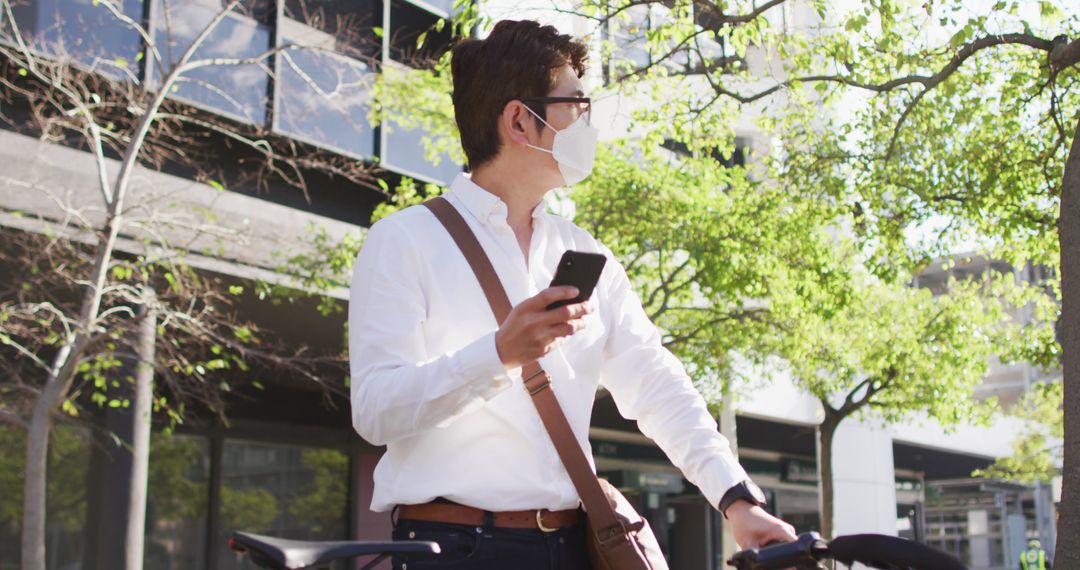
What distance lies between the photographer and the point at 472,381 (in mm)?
2164

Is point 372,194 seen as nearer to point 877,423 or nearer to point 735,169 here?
point 735,169

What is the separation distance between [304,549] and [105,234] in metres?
7.71

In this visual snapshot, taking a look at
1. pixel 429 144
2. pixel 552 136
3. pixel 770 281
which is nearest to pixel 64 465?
pixel 429 144

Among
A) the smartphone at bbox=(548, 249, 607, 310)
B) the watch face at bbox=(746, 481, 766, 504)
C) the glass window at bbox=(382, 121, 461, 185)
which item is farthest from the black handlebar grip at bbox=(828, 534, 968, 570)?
the glass window at bbox=(382, 121, 461, 185)

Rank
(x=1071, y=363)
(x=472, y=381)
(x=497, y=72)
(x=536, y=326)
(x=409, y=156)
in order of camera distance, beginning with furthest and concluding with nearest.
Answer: (x=409, y=156) < (x=1071, y=363) < (x=497, y=72) < (x=472, y=381) < (x=536, y=326)

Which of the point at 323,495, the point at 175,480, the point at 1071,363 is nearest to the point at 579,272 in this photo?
→ the point at 1071,363

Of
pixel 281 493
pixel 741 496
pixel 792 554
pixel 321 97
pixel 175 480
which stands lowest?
pixel 792 554

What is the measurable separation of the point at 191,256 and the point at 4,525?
4.39 meters

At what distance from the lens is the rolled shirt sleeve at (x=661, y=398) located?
8.20ft

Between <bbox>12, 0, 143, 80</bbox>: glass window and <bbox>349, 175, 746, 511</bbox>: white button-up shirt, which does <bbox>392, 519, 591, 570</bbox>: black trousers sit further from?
<bbox>12, 0, 143, 80</bbox>: glass window

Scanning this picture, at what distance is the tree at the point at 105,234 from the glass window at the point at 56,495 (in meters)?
0.68

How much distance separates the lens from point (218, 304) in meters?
13.7

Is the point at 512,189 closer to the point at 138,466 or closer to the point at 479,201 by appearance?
the point at 479,201

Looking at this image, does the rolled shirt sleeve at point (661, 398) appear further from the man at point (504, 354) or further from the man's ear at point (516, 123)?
the man's ear at point (516, 123)
